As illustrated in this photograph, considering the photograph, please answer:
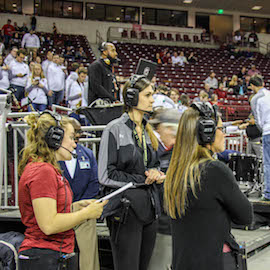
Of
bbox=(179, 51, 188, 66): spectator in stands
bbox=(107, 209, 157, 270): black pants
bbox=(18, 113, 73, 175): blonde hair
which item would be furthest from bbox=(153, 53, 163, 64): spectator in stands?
bbox=(18, 113, 73, 175): blonde hair

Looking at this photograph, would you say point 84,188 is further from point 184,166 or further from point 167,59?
point 167,59

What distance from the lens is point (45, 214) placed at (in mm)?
2178

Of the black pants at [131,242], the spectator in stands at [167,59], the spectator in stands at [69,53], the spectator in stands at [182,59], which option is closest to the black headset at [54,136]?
the black pants at [131,242]

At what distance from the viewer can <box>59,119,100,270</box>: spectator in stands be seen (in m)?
3.10

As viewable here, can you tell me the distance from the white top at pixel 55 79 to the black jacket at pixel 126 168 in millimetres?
5936

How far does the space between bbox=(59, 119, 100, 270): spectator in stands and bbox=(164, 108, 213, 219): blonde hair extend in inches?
45.6

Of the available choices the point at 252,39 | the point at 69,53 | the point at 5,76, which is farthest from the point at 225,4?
the point at 5,76

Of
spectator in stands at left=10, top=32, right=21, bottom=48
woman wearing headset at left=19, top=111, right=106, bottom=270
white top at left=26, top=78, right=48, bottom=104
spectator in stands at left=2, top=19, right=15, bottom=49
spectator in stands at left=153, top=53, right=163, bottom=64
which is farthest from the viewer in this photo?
spectator in stands at left=153, top=53, right=163, bottom=64

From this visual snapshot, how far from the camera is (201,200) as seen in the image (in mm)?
1936

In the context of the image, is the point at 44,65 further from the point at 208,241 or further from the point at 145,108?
the point at 208,241

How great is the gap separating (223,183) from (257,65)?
75.7 ft

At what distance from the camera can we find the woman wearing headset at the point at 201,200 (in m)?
1.90

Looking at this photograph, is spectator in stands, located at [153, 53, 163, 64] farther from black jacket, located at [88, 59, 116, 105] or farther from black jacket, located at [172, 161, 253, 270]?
black jacket, located at [172, 161, 253, 270]

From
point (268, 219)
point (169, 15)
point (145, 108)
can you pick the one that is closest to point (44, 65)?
point (268, 219)
